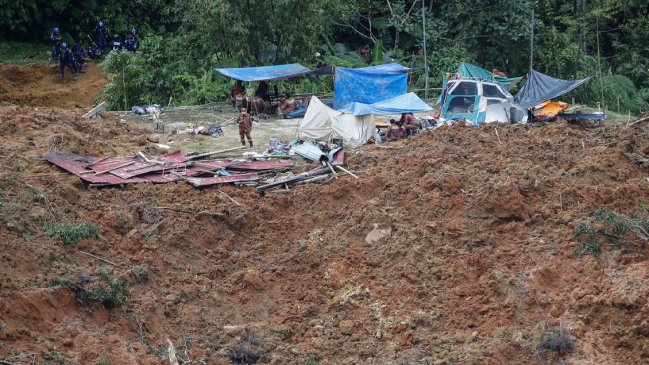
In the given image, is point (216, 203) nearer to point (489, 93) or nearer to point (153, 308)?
point (153, 308)

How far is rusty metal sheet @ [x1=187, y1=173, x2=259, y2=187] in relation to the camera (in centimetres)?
1758

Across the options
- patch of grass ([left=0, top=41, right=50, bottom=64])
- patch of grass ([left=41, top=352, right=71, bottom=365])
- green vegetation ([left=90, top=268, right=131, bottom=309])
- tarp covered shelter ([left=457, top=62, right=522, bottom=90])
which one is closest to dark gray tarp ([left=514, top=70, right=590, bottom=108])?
tarp covered shelter ([left=457, top=62, right=522, bottom=90])

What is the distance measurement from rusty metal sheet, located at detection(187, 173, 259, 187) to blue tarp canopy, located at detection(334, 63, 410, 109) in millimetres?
5724

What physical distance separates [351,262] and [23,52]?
18.8 metres

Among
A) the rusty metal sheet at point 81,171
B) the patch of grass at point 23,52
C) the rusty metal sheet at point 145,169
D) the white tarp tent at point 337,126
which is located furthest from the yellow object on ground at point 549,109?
the patch of grass at point 23,52

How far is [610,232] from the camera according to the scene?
564 inches

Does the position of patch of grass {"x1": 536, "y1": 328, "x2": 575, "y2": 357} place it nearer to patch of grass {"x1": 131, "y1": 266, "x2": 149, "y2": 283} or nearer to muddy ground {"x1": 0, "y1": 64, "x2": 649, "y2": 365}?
muddy ground {"x1": 0, "y1": 64, "x2": 649, "y2": 365}

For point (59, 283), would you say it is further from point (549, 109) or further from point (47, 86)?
point (47, 86)

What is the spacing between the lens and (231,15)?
25.5 meters

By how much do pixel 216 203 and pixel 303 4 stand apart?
424 inches

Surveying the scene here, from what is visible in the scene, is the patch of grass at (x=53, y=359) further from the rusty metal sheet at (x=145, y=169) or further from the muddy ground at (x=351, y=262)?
the rusty metal sheet at (x=145, y=169)

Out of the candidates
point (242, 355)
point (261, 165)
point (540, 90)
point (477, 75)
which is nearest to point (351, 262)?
point (242, 355)

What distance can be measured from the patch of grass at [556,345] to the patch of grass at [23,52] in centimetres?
2177

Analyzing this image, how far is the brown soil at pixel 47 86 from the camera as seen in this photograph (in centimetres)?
2800
